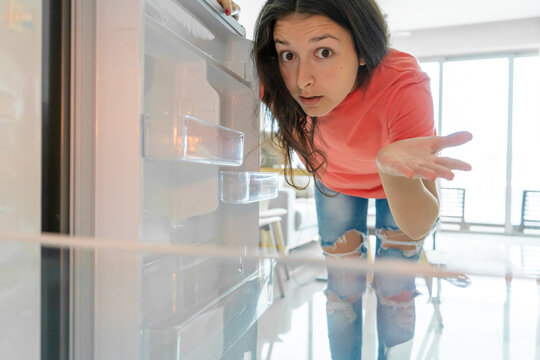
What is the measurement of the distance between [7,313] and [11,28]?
19.1 inches

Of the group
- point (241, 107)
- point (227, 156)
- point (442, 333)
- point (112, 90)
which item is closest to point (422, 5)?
point (241, 107)

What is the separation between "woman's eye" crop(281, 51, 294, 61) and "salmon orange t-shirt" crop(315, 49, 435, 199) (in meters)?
0.20

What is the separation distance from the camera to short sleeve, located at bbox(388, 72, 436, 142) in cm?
98

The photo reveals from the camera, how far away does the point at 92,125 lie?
0.81 metres

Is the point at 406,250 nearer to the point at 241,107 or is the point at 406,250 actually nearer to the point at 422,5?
the point at 241,107

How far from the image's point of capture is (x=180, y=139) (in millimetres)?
813

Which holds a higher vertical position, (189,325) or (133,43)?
(133,43)

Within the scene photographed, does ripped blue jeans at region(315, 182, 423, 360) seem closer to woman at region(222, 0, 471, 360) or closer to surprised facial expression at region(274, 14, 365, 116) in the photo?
woman at region(222, 0, 471, 360)

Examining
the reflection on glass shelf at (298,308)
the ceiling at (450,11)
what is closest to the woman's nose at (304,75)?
the reflection on glass shelf at (298,308)

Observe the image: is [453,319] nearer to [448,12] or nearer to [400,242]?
[400,242]

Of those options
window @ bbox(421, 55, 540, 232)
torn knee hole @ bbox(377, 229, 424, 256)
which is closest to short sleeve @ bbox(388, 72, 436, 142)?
torn knee hole @ bbox(377, 229, 424, 256)

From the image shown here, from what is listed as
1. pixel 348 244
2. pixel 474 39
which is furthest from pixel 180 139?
pixel 474 39

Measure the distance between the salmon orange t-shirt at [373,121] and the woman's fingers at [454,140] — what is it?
0.63 ft

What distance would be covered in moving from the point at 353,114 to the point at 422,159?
1.25 ft
